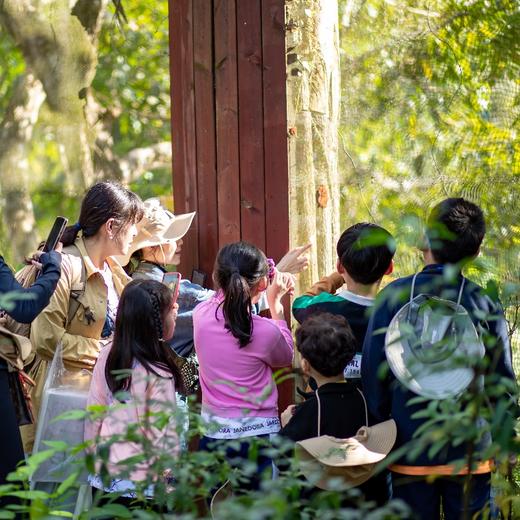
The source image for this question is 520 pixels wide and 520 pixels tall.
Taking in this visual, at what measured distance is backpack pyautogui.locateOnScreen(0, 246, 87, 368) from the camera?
452cm

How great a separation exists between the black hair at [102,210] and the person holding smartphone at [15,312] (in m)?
0.39

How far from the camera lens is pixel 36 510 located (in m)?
2.57

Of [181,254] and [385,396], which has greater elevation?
[181,254]

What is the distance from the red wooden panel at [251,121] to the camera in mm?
5141

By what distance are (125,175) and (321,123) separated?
43.5ft

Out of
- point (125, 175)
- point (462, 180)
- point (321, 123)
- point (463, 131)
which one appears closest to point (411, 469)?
point (321, 123)

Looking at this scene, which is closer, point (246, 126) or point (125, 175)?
point (246, 126)

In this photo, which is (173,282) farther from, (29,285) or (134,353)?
(134,353)

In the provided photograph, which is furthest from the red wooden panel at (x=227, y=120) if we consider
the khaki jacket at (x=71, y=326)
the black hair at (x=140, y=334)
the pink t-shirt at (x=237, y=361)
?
the black hair at (x=140, y=334)

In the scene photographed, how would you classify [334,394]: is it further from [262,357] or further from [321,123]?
[321,123]

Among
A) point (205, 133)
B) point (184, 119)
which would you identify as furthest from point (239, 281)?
point (184, 119)

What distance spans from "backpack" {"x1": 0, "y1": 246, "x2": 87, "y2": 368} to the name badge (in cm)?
129

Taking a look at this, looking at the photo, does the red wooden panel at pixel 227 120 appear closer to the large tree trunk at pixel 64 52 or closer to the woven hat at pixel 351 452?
the woven hat at pixel 351 452

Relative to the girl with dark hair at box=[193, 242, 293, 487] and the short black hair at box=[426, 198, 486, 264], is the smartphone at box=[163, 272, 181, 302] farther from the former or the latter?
the short black hair at box=[426, 198, 486, 264]
